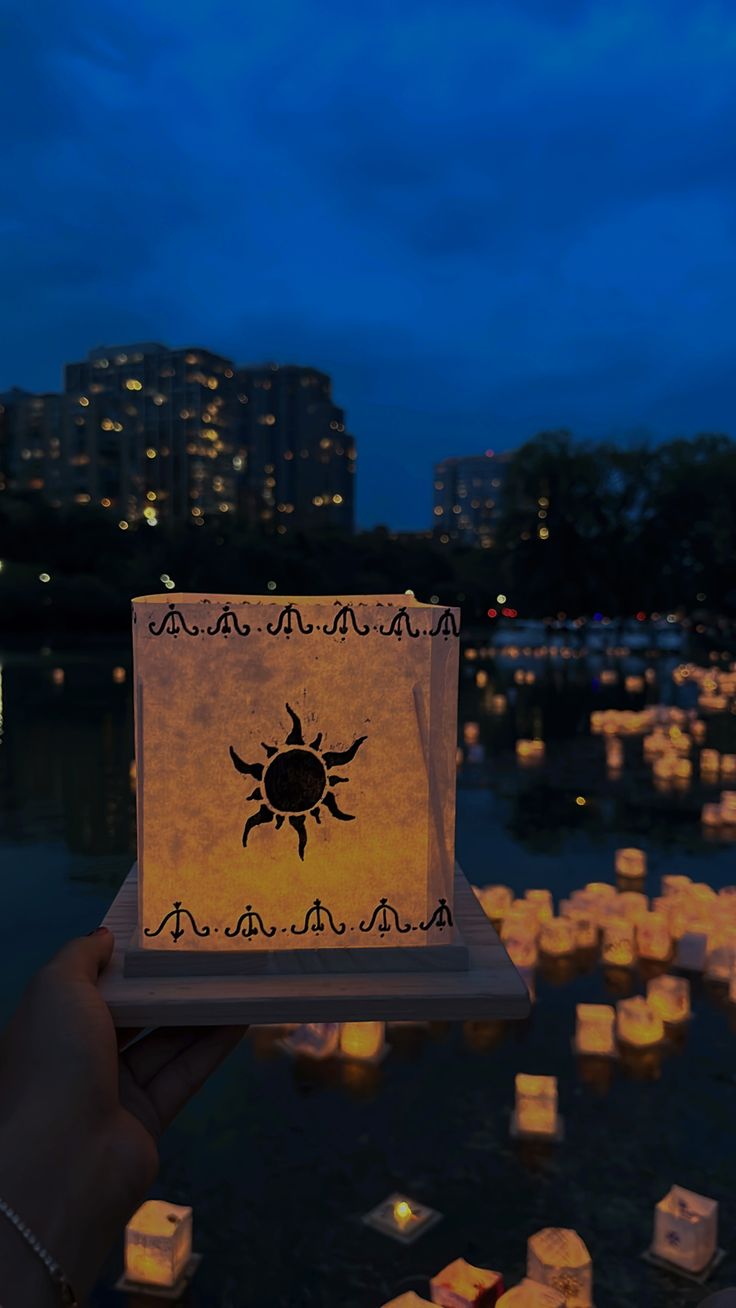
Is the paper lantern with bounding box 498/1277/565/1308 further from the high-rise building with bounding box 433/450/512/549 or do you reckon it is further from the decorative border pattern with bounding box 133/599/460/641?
the high-rise building with bounding box 433/450/512/549

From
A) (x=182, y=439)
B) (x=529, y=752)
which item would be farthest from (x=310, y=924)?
(x=182, y=439)

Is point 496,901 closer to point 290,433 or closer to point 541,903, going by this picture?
point 541,903

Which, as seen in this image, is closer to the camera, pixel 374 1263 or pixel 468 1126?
pixel 374 1263

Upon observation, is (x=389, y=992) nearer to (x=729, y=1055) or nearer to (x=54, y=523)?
(x=729, y=1055)

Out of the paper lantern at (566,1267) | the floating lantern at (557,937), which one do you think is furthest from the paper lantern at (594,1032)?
the paper lantern at (566,1267)

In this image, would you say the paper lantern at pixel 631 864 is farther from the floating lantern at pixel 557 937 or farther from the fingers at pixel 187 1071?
the fingers at pixel 187 1071

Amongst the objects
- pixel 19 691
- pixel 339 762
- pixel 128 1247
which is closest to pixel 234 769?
pixel 339 762

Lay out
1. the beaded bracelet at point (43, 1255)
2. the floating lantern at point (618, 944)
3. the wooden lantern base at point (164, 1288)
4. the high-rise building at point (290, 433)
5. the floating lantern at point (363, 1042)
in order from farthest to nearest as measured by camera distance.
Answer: the high-rise building at point (290, 433), the floating lantern at point (618, 944), the floating lantern at point (363, 1042), the wooden lantern base at point (164, 1288), the beaded bracelet at point (43, 1255)
